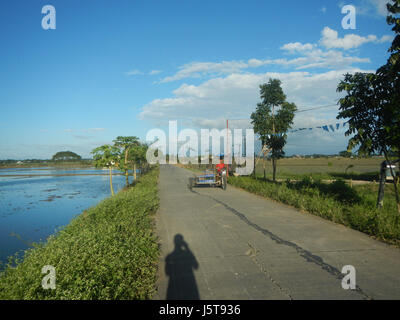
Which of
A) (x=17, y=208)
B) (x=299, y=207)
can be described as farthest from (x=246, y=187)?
(x=17, y=208)

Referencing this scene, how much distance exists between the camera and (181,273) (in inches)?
157

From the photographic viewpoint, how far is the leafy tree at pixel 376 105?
17.1ft

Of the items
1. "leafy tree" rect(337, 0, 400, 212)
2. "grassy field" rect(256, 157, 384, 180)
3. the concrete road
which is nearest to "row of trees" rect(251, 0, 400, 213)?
"leafy tree" rect(337, 0, 400, 212)

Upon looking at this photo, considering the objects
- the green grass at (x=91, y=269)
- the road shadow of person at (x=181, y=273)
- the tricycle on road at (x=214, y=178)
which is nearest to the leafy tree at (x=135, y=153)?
the tricycle on road at (x=214, y=178)

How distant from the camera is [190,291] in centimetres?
343

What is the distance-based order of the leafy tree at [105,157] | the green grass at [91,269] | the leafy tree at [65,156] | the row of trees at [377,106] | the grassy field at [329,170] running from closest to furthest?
the green grass at [91,269] < the row of trees at [377,106] < the leafy tree at [105,157] < the grassy field at [329,170] < the leafy tree at [65,156]

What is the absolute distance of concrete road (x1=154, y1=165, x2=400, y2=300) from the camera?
3422mm

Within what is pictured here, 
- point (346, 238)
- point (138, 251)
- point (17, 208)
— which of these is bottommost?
point (17, 208)

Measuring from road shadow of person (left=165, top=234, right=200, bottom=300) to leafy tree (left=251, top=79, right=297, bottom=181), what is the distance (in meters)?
9.56

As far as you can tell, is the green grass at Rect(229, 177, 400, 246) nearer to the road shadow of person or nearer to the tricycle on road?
the tricycle on road

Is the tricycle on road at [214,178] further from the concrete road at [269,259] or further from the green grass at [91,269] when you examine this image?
the green grass at [91,269]
